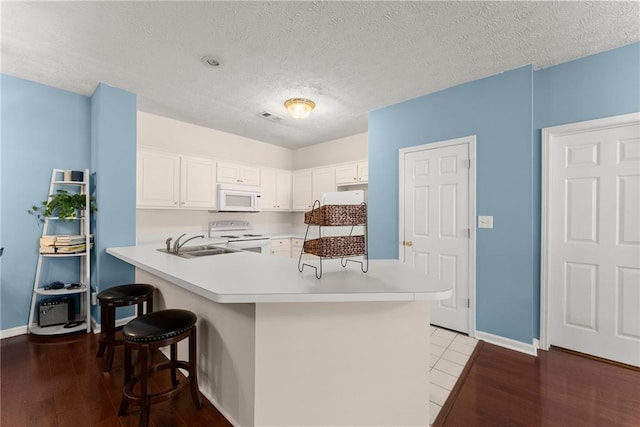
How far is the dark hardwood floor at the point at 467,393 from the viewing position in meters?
1.69

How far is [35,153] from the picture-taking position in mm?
2896

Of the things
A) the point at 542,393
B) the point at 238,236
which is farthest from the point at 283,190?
the point at 542,393

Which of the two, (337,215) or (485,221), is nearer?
(337,215)

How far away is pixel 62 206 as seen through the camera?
283cm

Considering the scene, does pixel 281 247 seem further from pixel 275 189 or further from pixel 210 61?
pixel 210 61

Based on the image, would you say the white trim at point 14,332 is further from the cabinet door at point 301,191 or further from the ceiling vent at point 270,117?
the cabinet door at point 301,191

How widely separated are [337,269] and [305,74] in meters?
1.95

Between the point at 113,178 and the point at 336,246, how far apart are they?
2791mm

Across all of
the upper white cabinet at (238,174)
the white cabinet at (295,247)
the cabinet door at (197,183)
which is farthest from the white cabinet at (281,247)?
the cabinet door at (197,183)

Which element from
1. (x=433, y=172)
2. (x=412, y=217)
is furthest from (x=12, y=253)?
(x=433, y=172)

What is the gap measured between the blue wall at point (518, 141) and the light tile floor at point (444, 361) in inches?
11.0

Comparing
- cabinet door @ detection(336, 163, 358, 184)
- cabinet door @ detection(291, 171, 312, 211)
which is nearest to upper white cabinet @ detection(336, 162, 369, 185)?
cabinet door @ detection(336, 163, 358, 184)

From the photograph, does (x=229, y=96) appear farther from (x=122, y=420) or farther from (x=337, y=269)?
(x=122, y=420)

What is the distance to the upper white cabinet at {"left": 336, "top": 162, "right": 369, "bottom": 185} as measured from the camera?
4230 mm
